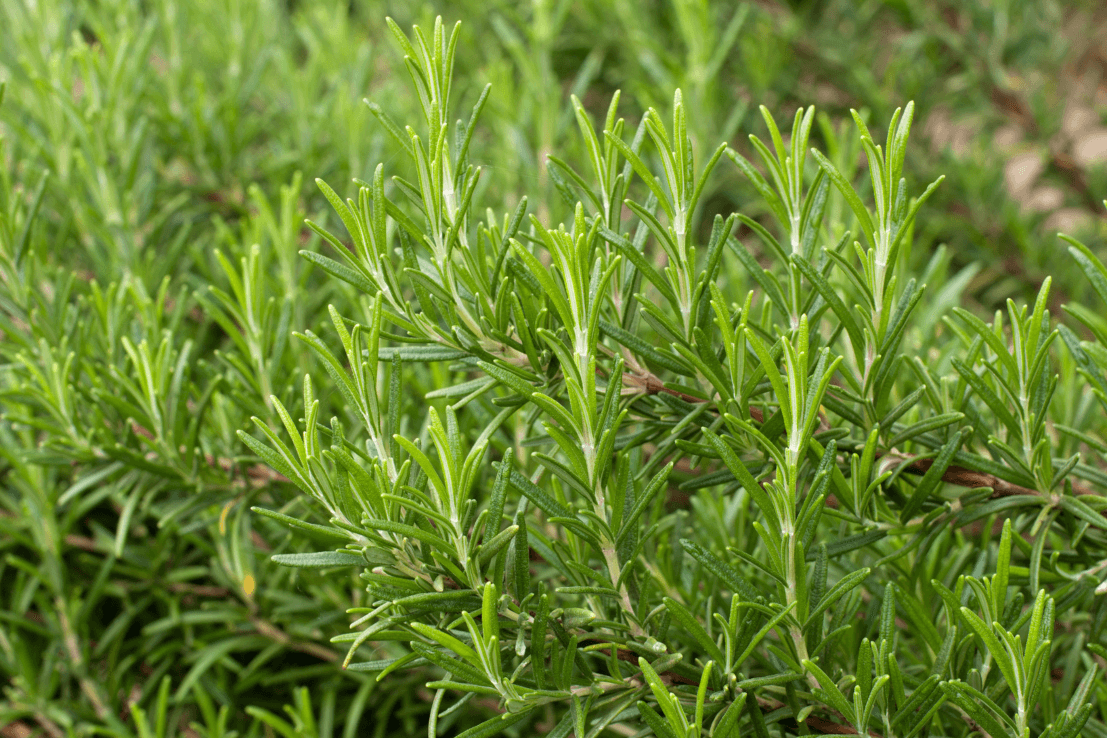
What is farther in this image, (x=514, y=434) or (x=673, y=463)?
(x=514, y=434)

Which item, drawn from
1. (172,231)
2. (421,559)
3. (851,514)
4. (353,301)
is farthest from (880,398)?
(172,231)

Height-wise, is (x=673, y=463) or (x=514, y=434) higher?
(x=673, y=463)

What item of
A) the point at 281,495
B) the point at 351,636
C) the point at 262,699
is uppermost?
the point at 351,636

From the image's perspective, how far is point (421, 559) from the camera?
0.42 m

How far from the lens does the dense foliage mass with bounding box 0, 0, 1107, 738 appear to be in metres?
0.40

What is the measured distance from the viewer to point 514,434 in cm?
65

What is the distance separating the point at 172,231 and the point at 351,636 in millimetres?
650

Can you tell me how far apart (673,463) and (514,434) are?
247 millimetres

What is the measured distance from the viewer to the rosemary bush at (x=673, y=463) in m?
0.39

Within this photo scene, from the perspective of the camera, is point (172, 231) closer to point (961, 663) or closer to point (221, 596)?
point (221, 596)

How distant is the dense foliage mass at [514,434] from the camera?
40 centimetres

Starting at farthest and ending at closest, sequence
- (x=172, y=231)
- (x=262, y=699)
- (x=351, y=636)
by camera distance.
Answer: (x=172, y=231) → (x=262, y=699) → (x=351, y=636)

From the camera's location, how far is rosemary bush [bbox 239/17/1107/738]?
15.5 inches

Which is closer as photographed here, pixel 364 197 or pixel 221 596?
pixel 364 197
